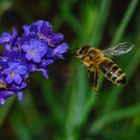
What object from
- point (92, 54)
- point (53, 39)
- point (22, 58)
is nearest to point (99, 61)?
point (92, 54)

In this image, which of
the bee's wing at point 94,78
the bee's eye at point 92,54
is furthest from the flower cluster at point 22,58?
the bee's eye at point 92,54

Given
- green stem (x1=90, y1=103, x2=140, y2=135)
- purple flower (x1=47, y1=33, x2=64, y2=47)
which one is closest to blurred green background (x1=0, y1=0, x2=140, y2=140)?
green stem (x1=90, y1=103, x2=140, y2=135)

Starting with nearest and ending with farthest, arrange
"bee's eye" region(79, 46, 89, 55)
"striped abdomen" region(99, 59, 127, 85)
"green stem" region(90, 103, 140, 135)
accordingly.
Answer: "striped abdomen" region(99, 59, 127, 85)
"bee's eye" region(79, 46, 89, 55)
"green stem" region(90, 103, 140, 135)

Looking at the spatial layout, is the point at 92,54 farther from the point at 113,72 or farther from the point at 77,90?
the point at 77,90

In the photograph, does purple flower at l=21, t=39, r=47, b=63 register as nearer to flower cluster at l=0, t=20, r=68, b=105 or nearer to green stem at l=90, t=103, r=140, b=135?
flower cluster at l=0, t=20, r=68, b=105

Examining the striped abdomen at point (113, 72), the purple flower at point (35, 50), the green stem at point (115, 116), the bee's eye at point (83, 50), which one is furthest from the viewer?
the green stem at point (115, 116)

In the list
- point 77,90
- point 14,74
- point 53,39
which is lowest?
point 14,74

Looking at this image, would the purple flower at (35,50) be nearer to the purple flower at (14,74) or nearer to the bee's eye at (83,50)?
the purple flower at (14,74)
